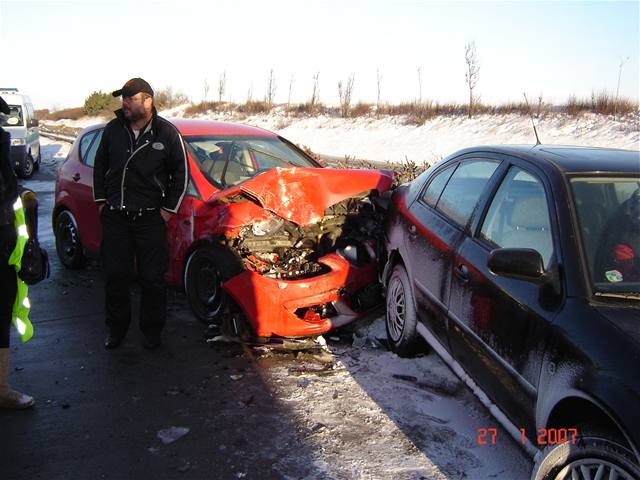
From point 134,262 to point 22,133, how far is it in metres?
12.9

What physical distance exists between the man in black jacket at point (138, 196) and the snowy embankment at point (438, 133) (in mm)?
14118

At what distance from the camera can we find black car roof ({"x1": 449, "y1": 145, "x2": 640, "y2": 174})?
3.06m

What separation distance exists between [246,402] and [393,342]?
129 centimetres

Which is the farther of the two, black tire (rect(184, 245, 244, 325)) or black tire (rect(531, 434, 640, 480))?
black tire (rect(184, 245, 244, 325))

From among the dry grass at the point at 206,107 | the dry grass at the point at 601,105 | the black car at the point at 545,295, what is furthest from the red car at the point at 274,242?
the dry grass at the point at 206,107

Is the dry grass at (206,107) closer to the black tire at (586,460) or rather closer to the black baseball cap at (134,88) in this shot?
the black baseball cap at (134,88)

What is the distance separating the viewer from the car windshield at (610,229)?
8.38ft

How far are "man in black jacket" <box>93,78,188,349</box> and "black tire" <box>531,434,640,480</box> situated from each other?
3.02 m

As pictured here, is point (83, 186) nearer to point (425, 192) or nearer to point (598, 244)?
point (425, 192)

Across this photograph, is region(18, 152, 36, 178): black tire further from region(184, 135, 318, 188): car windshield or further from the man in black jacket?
the man in black jacket

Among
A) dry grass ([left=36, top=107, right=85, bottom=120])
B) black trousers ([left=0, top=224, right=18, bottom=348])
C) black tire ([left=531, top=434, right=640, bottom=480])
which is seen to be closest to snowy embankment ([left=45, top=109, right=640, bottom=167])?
black trousers ([left=0, top=224, right=18, bottom=348])

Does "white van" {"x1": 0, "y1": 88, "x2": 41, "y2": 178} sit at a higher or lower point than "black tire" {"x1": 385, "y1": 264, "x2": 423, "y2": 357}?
higher

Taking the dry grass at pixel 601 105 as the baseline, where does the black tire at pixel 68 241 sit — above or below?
below
